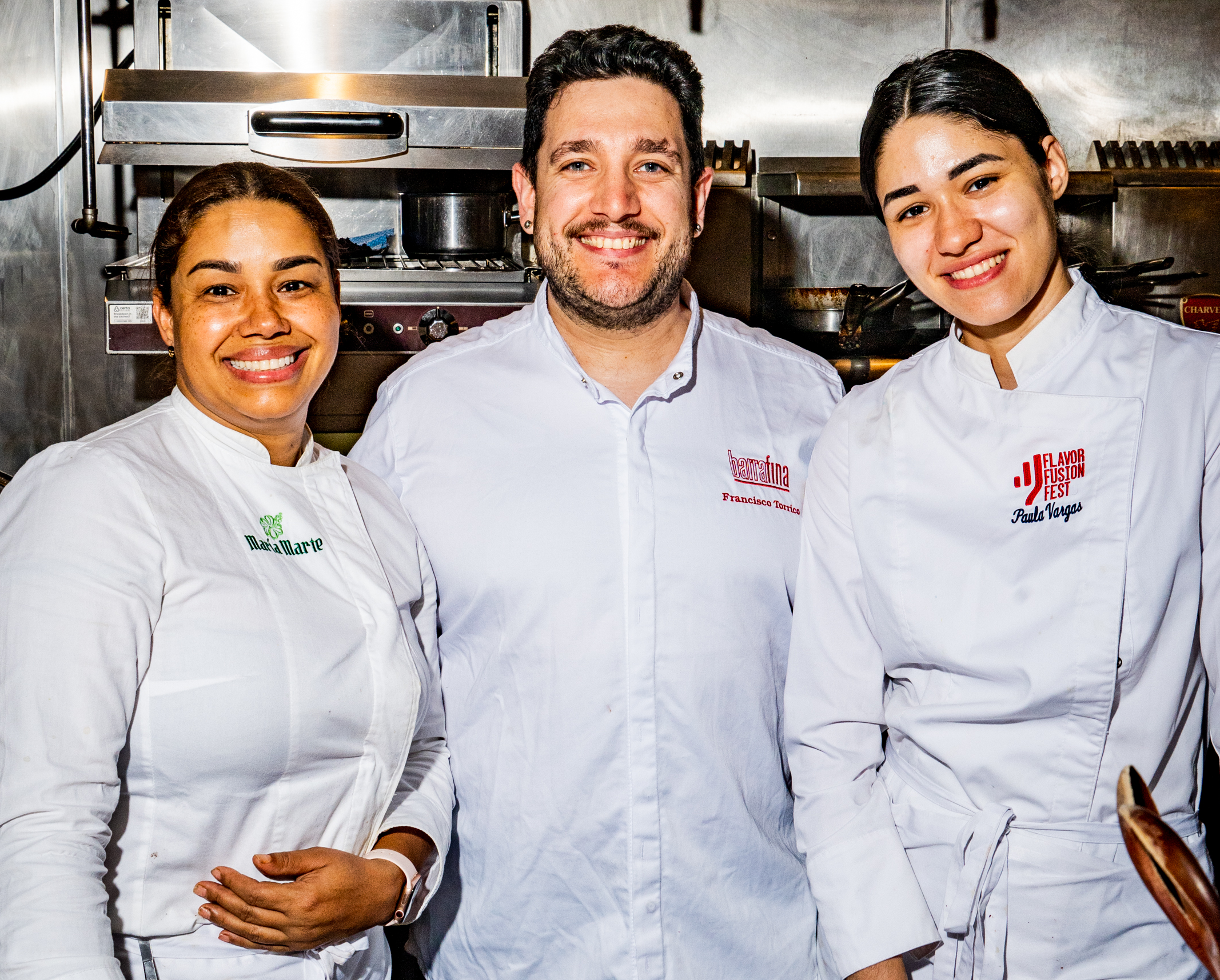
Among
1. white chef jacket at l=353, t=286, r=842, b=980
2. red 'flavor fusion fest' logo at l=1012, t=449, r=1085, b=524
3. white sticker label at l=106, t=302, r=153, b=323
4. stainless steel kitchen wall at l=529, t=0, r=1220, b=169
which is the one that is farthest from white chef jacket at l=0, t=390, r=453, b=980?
stainless steel kitchen wall at l=529, t=0, r=1220, b=169

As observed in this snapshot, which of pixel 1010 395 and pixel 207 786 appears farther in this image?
pixel 1010 395

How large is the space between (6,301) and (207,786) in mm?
2304

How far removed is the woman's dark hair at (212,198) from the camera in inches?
48.9

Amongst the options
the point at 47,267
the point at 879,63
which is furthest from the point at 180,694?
the point at 879,63

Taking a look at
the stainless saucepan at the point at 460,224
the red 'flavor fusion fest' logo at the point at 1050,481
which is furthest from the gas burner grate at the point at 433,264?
the red 'flavor fusion fest' logo at the point at 1050,481

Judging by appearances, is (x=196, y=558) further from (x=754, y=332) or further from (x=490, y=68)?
(x=490, y=68)

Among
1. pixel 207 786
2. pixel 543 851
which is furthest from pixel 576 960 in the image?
pixel 207 786

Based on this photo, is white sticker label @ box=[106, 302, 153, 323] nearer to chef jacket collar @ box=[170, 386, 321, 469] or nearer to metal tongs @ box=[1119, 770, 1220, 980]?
chef jacket collar @ box=[170, 386, 321, 469]

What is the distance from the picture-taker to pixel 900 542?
1.24 m

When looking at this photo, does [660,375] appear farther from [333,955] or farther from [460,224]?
[460,224]

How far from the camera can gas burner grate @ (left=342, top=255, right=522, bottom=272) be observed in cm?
244

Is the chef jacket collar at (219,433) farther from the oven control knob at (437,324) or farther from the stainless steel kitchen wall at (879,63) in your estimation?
the stainless steel kitchen wall at (879,63)

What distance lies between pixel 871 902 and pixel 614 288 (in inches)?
32.0

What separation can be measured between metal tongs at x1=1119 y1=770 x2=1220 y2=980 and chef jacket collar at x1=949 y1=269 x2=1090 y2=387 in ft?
2.27
